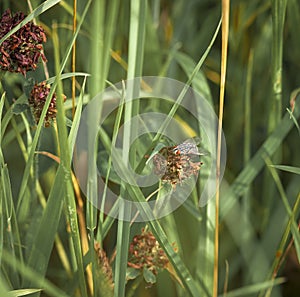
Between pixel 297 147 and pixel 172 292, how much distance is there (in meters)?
0.33

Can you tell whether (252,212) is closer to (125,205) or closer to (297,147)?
(297,147)

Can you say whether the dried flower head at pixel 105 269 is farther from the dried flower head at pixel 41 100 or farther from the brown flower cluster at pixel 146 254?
the dried flower head at pixel 41 100

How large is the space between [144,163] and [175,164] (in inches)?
1.5

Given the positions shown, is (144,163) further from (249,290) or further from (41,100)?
(249,290)

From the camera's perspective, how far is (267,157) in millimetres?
852

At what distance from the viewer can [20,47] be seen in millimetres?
635

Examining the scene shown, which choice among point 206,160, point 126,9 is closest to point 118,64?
point 126,9

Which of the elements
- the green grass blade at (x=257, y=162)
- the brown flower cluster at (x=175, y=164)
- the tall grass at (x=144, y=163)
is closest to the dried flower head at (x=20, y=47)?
the tall grass at (x=144, y=163)

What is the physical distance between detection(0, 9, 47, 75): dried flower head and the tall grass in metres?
0.02

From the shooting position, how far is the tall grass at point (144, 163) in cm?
65

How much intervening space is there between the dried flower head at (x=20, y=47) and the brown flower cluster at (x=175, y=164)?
0.52ft

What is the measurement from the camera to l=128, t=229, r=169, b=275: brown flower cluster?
2.35 feet

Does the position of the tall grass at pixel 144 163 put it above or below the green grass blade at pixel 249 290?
above

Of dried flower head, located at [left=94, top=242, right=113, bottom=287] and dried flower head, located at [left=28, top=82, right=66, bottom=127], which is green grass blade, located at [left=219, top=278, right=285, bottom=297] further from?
dried flower head, located at [left=28, top=82, right=66, bottom=127]
